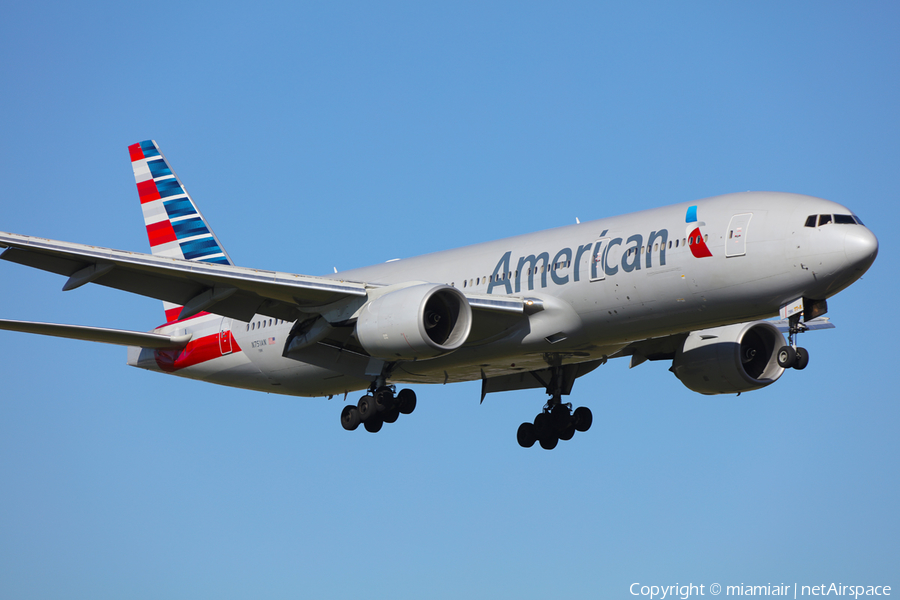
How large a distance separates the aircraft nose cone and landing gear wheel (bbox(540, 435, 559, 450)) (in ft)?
38.9

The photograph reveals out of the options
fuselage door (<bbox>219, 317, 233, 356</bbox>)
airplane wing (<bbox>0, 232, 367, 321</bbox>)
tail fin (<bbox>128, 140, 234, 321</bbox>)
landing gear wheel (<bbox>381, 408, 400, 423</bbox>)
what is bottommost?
landing gear wheel (<bbox>381, 408, 400, 423</bbox>)

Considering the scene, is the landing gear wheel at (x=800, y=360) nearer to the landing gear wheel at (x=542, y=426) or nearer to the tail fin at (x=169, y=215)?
the landing gear wheel at (x=542, y=426)

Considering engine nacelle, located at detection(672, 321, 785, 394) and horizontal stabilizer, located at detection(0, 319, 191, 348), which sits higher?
engine nacelle, located at detection(672, 321, 785, 394)

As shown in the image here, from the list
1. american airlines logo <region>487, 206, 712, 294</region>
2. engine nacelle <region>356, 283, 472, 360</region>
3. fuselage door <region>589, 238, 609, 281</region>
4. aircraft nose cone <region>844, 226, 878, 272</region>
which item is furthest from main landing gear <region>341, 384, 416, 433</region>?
aircraft nose cone <region>844, 226, 878, 272</region>

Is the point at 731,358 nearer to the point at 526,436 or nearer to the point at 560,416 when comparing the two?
the point at 560,416

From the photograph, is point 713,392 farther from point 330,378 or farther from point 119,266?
point 119,266

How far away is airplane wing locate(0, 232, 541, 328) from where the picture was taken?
992 inches

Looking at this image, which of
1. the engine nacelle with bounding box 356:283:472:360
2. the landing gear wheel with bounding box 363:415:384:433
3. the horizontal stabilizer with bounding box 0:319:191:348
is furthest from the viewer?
the landing gear wheel with bounding box 363:415:384:433

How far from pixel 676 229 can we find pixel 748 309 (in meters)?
2.51

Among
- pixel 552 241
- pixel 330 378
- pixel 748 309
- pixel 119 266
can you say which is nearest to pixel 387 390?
pixel 330 378

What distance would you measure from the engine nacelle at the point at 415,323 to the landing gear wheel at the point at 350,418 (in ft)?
13.1

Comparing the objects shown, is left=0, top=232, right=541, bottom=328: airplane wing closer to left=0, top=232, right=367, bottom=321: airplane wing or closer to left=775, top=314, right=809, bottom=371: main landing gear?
left=0, top=232, right=367, bottom=321: airplane wing

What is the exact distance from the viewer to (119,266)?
84.4ft

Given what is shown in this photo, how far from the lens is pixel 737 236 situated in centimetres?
2456
